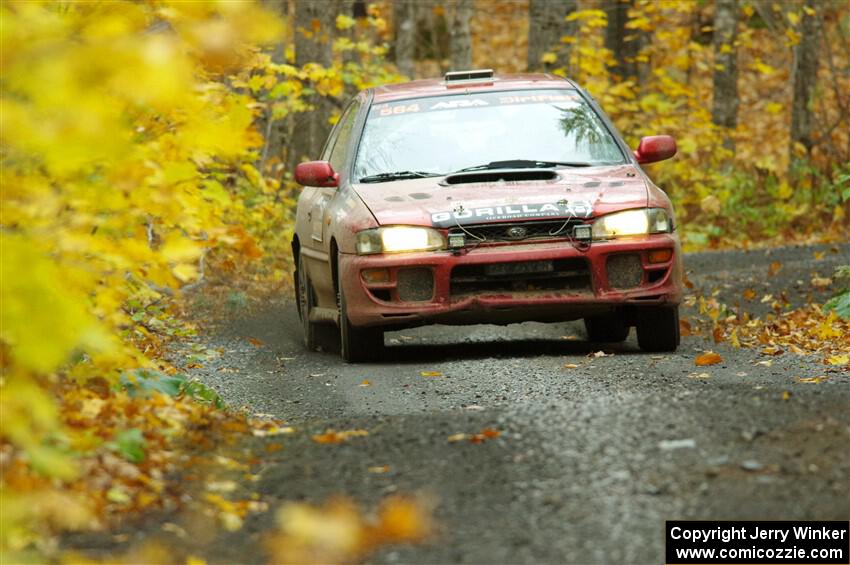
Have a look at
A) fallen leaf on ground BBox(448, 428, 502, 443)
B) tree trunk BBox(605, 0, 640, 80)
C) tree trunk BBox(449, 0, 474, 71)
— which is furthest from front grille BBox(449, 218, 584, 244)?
tree trunk BBox(605, 0, 640, 80)

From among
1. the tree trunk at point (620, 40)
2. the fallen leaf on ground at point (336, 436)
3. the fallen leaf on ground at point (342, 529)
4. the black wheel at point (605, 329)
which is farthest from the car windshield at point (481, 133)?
the tree trunk at point (620, 40)

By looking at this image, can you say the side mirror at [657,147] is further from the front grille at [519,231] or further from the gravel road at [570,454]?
the gravel road at [570,454]

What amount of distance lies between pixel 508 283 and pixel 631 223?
0.81m

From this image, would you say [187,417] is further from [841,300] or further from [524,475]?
[841,300]

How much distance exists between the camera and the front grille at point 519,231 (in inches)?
322

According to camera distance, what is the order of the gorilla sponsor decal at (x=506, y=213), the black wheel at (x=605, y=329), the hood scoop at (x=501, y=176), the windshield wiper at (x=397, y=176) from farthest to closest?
the black wheel at (x=605, y=329) < the windshield wiper at (x=397, y=176) < the hood scoop at (x=501, y=176) < the gorilla sponsor decal at (x=506, y=213)

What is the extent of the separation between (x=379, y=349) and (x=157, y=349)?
1583 mm

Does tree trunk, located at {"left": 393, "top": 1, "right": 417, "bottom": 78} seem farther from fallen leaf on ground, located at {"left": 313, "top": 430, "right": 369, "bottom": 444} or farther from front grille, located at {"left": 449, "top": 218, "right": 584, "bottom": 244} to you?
fallen leaf on ground, located at {"left": 313, "top": 430, "right": 369, "bottom": 444}

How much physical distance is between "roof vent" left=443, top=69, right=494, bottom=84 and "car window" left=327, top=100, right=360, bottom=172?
2.33ft

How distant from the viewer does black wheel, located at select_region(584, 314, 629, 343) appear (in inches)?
381

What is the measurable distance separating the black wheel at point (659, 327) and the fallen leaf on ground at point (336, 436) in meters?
3.55

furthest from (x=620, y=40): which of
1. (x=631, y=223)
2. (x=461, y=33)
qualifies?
(x=631, y=223)

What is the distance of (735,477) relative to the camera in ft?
14.6

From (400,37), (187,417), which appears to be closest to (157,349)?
(187,417)
